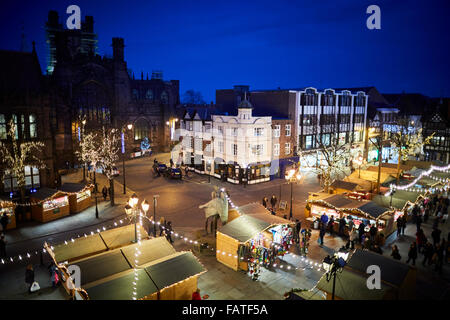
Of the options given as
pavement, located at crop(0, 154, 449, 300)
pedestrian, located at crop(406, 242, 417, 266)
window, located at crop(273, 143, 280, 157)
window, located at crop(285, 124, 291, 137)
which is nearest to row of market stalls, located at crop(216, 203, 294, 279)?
pavement, located at crop(0, 154, 449, 300)

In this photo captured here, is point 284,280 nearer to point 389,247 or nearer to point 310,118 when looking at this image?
point 389,247

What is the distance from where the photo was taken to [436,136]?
182 feet

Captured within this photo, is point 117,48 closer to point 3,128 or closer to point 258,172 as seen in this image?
point 3,128

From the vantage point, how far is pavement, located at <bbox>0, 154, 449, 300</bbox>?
1445 cm

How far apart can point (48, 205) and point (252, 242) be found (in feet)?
54.7

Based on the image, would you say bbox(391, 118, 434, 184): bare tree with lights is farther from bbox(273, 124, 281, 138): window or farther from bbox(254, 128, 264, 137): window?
bbox(254, 128, 264, 137): window

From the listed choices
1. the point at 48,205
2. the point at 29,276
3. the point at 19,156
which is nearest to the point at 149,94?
the point at 19,156

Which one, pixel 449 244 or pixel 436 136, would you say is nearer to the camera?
A: pixel 449 244

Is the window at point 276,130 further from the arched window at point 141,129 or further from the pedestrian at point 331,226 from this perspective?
the arched window at point 141,129

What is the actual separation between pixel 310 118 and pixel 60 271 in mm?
36698

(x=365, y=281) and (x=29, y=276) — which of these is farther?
(x=29, y=276)

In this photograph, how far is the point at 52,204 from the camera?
23922 millimetres
